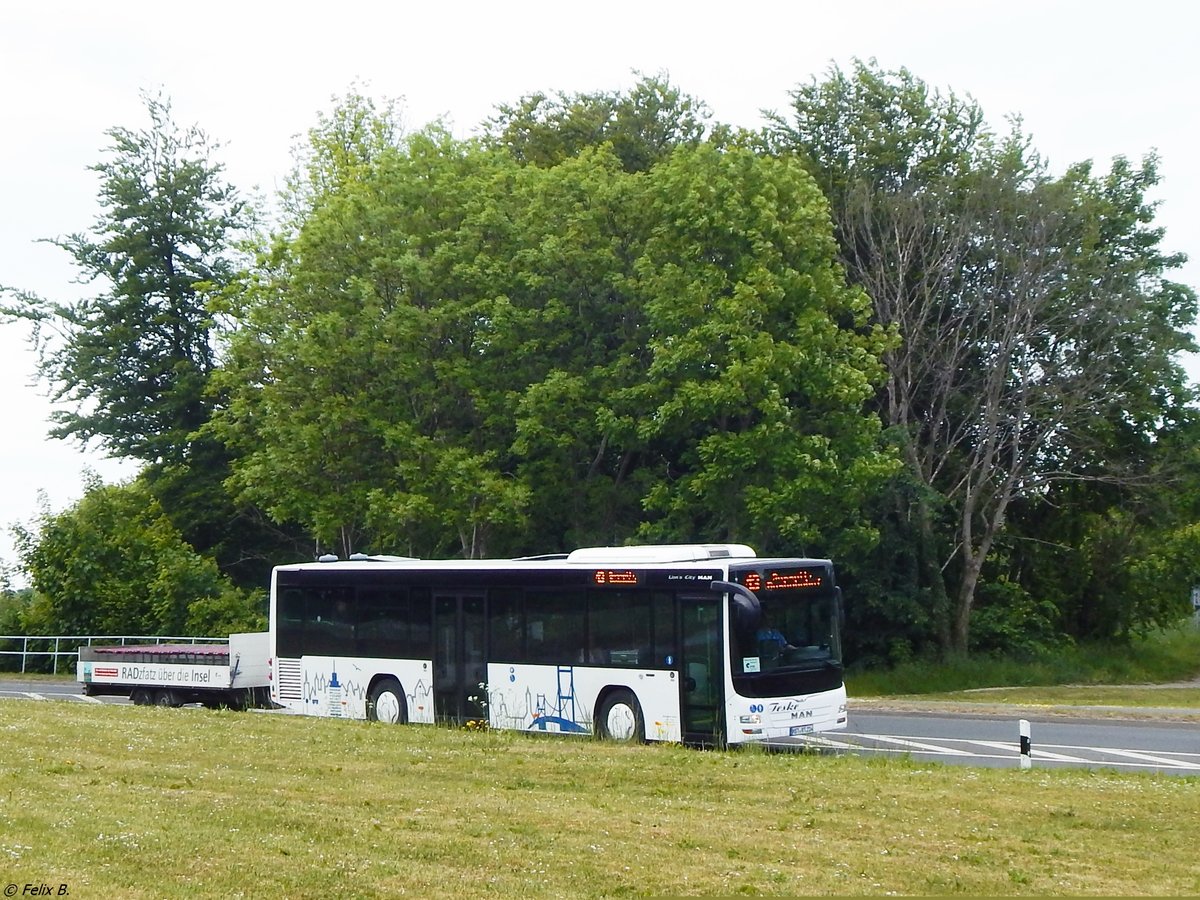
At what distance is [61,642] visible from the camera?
48.8 meters

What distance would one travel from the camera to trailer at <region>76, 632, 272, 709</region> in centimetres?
3153

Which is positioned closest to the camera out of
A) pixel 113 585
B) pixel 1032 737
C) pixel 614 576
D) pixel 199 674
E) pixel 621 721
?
pixel 621 721

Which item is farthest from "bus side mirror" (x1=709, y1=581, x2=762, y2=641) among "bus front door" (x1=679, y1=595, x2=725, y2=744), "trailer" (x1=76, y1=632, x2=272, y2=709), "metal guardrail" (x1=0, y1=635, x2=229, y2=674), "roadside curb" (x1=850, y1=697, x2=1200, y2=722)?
"metal guardrail" (x1=0, y1=635, x2=229, y2=674)

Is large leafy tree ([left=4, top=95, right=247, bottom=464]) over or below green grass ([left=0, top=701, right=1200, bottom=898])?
over

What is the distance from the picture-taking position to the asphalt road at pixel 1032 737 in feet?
66.9

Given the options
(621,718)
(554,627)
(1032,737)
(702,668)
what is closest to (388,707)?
(554,627)

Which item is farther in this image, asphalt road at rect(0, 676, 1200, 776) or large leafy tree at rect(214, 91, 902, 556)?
large leafy tree at rect(214, 91, 902, 556)

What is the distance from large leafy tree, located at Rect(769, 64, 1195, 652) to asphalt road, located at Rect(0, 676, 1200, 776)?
14487mm

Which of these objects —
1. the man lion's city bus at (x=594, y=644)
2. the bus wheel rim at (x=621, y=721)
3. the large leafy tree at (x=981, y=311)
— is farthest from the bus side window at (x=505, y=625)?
the large leafy tree at (x=981, y=311)

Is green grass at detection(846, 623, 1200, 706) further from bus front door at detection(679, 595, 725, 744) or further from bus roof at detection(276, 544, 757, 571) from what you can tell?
bus front door at detection(679, 595, 725, 744)

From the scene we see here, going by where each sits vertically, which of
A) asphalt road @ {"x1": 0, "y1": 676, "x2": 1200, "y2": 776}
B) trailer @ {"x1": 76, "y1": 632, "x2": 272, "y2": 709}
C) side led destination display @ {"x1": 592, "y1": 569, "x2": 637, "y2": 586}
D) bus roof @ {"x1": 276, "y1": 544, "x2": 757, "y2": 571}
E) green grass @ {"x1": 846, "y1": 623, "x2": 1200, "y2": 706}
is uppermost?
bus roof @ {"x1": 276, "y1": 544, "x2": 757, "y2": 571}

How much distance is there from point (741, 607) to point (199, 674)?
51.1ft

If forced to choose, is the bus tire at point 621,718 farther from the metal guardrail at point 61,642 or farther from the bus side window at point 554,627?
the metal guardrail at point 61,642

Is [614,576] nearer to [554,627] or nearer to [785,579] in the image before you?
[554,627]
